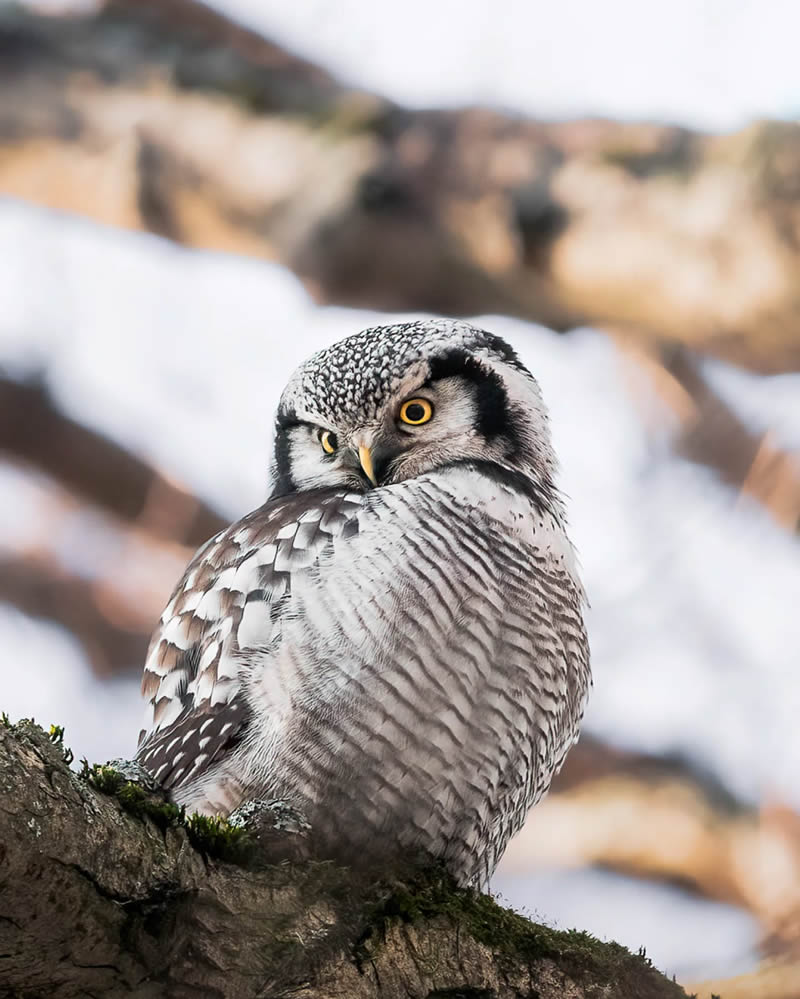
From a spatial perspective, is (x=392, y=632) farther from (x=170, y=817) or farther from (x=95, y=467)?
(x=95, y=467)

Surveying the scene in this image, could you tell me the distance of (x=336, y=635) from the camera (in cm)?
178

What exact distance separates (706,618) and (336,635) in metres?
2.44

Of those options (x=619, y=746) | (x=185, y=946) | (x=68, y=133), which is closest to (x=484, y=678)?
(x=185, y=946)

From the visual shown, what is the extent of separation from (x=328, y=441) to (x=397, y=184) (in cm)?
55

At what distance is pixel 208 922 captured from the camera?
129cm

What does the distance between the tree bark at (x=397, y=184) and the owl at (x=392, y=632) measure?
223 millimetres

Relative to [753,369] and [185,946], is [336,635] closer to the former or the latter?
[185,946]

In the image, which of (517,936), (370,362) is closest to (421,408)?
(370,362)

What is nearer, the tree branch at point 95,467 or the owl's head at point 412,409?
the owl's head at point 412,409

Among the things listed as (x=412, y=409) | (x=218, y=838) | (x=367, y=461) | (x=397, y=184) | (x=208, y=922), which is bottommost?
(x=208, y=922)

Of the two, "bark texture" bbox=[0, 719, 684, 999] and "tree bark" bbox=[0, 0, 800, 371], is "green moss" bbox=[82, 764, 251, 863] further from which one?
"tree bark" bbox=[0, 0, 800, 371]

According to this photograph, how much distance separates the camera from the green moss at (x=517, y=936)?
5.11 feet

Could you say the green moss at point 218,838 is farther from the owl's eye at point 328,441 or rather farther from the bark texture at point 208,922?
the owl's eye at point 328,441

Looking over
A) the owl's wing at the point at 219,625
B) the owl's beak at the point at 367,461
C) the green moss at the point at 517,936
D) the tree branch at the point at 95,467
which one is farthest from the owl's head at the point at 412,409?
the tree branch at the point at 95,467
